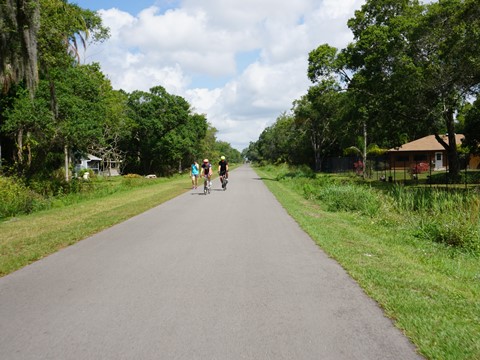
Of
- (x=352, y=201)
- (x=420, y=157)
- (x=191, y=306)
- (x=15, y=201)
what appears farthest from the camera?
(x=420, y=157)

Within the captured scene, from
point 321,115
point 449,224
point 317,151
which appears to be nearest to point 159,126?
point 321,115

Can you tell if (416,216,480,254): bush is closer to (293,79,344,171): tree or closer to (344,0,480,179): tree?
(344,0,480,179): tree

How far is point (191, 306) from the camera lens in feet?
16.2

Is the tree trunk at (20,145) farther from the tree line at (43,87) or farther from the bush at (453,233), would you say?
the bush at (453,233)

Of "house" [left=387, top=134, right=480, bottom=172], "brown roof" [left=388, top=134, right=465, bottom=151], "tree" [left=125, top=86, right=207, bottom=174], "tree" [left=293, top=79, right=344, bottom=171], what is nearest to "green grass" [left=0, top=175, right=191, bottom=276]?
"tree" [left=293, top=79, right=344, bottom=171]

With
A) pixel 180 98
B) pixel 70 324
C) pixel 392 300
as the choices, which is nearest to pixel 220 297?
pixel 70 324

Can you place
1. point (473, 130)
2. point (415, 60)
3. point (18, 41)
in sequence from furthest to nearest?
point (473, 130) → point (415, 60) → point (18, 41)

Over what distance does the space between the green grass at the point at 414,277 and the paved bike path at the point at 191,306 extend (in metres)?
0.22

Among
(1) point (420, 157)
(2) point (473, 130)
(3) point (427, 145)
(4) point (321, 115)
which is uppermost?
(4) point (321, 115)

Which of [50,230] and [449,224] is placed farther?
[50,230]

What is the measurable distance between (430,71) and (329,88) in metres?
15.1

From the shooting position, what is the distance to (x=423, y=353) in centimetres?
367

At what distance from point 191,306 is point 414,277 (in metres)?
3.41

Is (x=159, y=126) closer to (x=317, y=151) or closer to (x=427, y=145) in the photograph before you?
(x=317, y=151)
